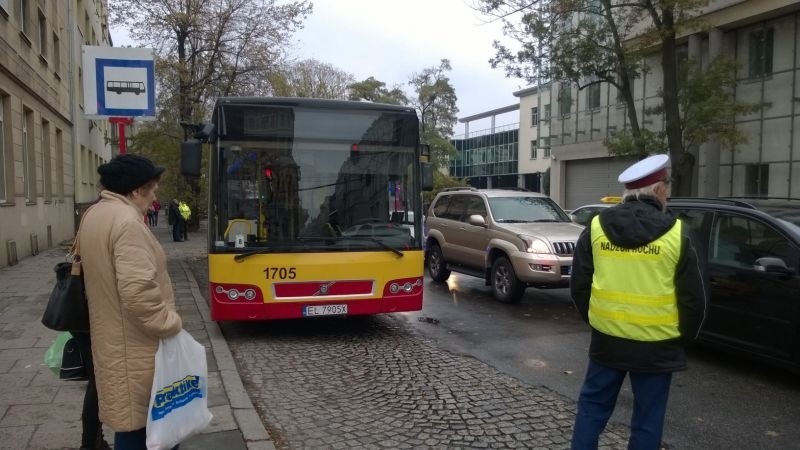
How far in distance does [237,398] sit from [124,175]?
2571 millimetres

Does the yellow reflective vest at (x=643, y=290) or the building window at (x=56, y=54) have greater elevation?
the building window at (x=56, y=54)

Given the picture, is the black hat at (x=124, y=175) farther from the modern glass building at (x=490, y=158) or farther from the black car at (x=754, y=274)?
the modern glass building at (x=490, y=158)

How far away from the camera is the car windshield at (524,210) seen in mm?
10773

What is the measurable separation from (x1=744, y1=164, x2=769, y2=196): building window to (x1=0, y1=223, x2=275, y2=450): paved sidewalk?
1924cm

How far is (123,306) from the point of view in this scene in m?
2.79

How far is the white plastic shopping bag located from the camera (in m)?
2.82

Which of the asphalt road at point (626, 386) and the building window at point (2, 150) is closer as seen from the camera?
the asphalt road at point (626, 386)

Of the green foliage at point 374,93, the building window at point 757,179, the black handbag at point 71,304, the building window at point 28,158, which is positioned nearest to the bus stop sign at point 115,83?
the black handbag at point 71,304

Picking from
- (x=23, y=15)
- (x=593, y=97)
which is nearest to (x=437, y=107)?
(x=593, y=97)

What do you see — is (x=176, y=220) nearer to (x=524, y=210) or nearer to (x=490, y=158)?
(x=524, y=210)

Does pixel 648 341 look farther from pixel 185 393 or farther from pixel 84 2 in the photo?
pixel 84 2

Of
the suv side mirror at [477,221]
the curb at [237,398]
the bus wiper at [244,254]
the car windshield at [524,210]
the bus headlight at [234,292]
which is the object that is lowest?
the curb at [237,398]

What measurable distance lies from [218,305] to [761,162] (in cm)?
1992

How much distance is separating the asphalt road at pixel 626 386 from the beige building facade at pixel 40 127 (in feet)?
32.9
